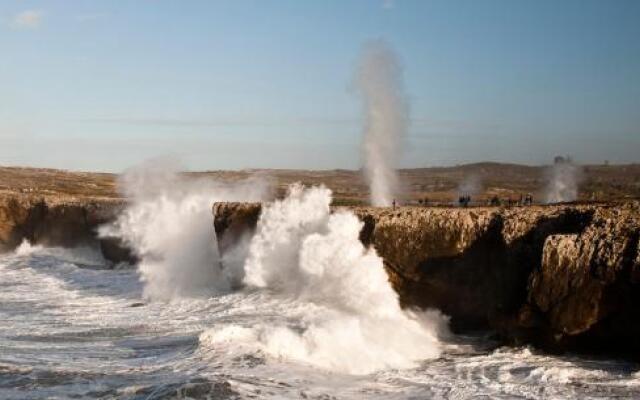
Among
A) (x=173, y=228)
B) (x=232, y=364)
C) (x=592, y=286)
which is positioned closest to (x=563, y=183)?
(x=173, y=228)

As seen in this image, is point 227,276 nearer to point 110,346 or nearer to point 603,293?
point 110,346

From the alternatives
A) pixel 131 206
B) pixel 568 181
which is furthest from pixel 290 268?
pixel 568 181

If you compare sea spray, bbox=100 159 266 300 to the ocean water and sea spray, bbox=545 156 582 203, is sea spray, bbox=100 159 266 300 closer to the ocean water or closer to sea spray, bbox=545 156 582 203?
the ocean water

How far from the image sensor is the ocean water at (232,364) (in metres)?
13.0

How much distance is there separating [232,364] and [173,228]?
51.4 feet

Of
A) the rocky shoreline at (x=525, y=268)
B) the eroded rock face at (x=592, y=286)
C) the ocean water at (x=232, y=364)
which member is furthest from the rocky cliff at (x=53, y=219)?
the eroded rock face at (x=592, y=286)

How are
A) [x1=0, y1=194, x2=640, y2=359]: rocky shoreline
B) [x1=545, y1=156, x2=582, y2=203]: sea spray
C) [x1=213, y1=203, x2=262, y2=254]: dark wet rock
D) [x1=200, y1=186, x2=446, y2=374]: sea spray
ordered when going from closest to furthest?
1. [x1=200, y1=186, x2=446, y2=374]: sea spray
2. [x1=0, y1=194, x2=640, y2=359]: rocky shoreline
3. [x1=213, y1=203, x2=262, y2=254]: dark wet rock
4. [x1=545, y1=156, x2=582, y2=203]: sea spray

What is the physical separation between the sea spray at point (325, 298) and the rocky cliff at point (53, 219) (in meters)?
15.6

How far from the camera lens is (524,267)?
17.6 metres

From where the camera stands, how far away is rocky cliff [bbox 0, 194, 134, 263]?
38.2 metres

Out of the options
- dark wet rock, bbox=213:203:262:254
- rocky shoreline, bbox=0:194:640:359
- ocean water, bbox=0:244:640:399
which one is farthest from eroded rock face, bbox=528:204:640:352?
dark wet rock, bbox=213:203:262:254

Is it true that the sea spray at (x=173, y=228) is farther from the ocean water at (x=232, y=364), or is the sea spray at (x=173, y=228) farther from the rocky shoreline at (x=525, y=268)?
A: the rocky shoreline at (x=525, y=268)

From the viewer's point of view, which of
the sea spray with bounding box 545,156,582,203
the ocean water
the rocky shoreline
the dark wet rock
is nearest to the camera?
the ocean water

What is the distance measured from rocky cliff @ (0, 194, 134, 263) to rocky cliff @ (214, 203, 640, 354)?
20183 mm
